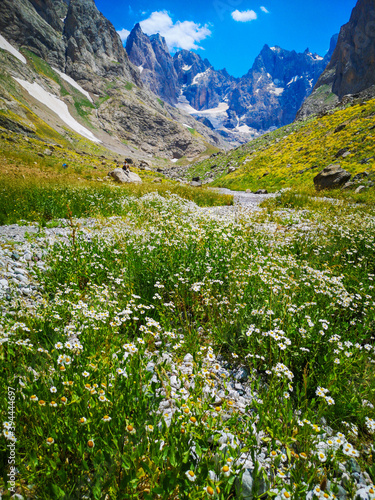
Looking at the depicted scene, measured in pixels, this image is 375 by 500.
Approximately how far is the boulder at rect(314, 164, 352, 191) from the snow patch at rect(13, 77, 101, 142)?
152m

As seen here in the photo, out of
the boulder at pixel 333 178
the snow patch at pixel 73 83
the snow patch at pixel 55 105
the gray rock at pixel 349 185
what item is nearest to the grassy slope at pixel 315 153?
the boulder at pixel 333 178

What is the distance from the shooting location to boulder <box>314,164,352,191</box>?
20.5 m

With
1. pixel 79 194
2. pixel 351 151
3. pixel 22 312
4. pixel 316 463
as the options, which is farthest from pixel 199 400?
pixel 351 151

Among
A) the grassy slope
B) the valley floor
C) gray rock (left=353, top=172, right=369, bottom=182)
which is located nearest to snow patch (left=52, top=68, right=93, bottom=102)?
the grassy slope

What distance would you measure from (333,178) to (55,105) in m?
181

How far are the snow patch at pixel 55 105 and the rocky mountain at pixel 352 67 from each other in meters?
127

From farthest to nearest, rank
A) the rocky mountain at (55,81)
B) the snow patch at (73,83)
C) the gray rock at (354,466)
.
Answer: the snow patch at (73,83), the rocky mountain at (55,81), the gray rock at (354,466)

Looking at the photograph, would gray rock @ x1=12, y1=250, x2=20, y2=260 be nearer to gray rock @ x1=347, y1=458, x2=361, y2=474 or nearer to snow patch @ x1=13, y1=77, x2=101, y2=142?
gray rock @ x1=347, y1=458, x2=361, y2=474

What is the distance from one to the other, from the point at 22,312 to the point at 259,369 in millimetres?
3629

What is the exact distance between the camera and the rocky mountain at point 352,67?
118 meters

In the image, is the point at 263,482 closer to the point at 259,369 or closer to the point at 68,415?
the point at 259,369

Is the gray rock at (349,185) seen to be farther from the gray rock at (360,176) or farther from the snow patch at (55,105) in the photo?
the snow patch at (55,105)

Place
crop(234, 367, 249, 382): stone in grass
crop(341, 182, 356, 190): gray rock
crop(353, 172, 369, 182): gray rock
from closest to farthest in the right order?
crop(234, 367, 249, 382): stone in grass
crop(341, 182, 356, 190): gray rock
crop(353, 172, 369, 182): gray rock

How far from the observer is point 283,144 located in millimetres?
46344
